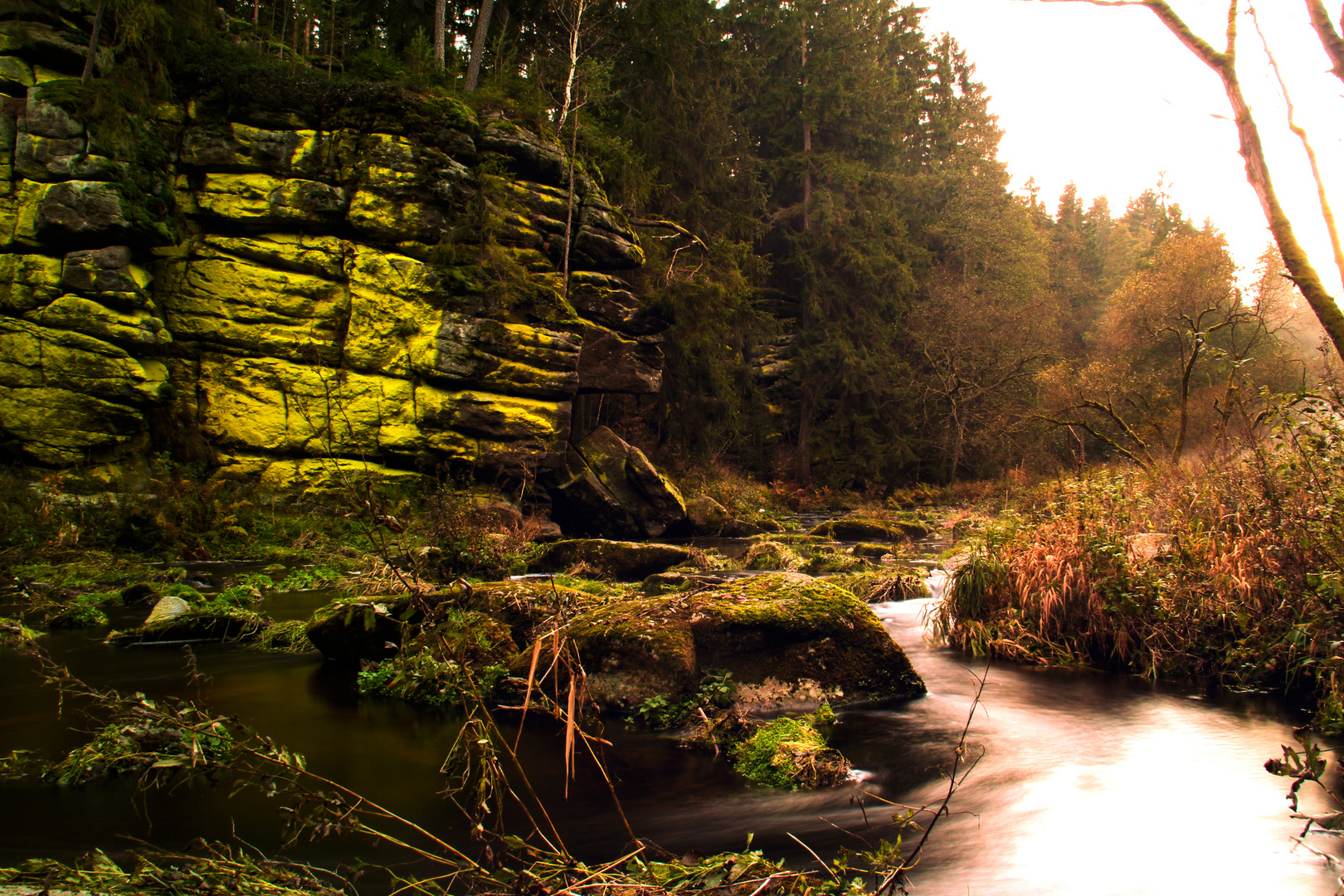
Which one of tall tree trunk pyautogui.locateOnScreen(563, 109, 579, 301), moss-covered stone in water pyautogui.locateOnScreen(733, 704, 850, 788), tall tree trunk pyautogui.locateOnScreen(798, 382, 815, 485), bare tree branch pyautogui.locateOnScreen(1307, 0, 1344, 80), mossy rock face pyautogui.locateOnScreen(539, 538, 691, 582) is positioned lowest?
mossy rock face pyautogui.locateOnScreen(539, 538, 691, 582)

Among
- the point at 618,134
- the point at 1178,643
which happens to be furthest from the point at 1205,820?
the point at 618,134

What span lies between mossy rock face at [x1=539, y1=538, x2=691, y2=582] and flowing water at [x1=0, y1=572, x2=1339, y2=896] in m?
4.97

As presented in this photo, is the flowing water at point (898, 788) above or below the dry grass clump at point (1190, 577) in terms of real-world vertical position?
below

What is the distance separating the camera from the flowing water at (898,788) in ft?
10.9

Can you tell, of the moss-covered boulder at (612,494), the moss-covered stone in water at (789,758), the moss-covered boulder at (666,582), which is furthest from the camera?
the moss-covered boulder at (612,494)

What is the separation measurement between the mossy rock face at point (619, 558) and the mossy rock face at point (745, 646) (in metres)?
4.90

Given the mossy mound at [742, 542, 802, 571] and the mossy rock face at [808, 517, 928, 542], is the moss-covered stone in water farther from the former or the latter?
the mossy rock face at [808, 517, 928, 542]

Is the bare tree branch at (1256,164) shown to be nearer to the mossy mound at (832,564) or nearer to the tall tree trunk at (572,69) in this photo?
the mossy mound at (832,564)

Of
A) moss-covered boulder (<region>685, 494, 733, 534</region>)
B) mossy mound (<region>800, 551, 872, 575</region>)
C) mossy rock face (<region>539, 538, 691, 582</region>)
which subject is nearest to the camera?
mossy rock face (<region>539, 538, 691, 582</region>)

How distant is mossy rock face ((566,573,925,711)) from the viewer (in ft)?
17.2

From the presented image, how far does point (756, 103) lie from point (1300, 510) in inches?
1220

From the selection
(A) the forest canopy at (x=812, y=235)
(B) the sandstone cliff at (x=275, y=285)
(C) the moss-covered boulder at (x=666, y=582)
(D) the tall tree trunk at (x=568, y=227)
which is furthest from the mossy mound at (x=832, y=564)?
(A) the forest canopy at (x=812, y=235)

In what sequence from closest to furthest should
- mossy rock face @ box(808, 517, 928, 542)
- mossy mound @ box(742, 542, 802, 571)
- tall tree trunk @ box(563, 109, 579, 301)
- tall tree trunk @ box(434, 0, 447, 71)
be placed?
1. mossy mound @ box(742, 542, 802, 571)
2. mossy rock face @ box(808, 517, 928, 542)
3. tall tree trunk @ box(563, 109, 579, 301)
4. tall tree trunk @ box(434, 0, 447, 71)

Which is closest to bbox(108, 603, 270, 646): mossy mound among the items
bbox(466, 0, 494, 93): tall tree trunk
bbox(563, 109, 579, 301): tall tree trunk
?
bbox(563, 109, 579, 301): tall tree trunk
